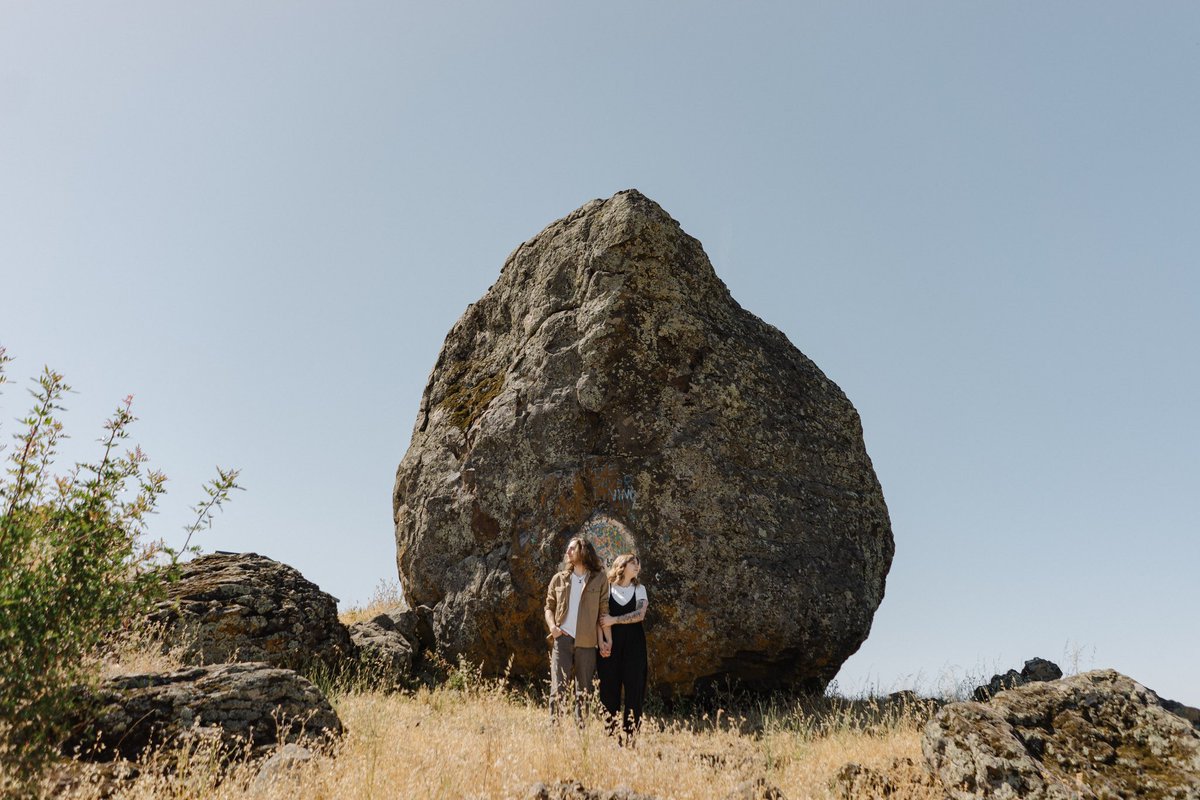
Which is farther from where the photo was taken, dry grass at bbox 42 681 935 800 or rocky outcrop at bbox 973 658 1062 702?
rocky outcrop at bbox 973 658 1062 702

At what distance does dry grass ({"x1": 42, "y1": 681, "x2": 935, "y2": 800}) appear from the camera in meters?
5.30

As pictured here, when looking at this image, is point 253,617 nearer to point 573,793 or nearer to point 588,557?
point 588,557

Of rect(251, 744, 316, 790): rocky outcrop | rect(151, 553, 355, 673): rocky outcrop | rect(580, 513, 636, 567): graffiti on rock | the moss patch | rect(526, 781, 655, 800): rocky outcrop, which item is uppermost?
the moss patch

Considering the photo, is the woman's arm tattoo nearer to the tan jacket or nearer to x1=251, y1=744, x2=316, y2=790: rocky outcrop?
the tan jacket

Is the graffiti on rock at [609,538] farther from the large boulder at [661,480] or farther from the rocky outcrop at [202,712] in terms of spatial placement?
the rocky outcrop at [202,712]

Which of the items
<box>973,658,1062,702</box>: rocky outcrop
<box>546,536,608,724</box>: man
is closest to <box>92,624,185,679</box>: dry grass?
<box>546,536,608,724</box>: man

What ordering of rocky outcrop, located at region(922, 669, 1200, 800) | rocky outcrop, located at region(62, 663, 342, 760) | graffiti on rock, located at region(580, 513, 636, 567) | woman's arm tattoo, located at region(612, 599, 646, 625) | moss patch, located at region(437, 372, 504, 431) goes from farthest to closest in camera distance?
1. moss patch, located at region(437, 372, 504, 431)
2. graffiti on rock, located at region(580, 513, 636, 567)
3. woman's arm tattoo, located at region(612, 599, 646, 625)
4. rocky outcrop, located at region(62, 663, 342, 760)
5. rocky outcrop, located at region(922, 669, 1200, 800)

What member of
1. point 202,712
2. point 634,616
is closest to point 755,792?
point 634,616

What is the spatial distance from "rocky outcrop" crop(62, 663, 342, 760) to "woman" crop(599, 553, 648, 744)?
2.74 metres

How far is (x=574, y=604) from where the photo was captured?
8.87 m

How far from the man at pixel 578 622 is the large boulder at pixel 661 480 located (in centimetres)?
156

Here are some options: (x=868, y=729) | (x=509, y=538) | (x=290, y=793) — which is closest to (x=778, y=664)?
(x=868, y=729)

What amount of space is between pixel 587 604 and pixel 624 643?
0.58 meters

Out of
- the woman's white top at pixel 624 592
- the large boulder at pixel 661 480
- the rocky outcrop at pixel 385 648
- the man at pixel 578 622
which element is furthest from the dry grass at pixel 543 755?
the rocky outcrop at pixel 385 648
